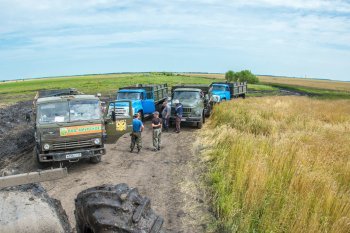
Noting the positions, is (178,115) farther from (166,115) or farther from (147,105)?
(147,105)

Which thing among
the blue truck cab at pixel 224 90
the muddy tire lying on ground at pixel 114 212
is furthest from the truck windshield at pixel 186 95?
the muddy tire lying on ground at pixel 114 212

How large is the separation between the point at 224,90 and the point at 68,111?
20.7m

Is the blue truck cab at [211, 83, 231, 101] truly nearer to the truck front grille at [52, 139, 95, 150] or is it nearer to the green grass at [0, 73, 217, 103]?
the truck front grille at [52, 139, 95, 150]

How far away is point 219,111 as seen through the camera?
899 inches

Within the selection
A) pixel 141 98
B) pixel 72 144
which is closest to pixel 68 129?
pixel 72 144

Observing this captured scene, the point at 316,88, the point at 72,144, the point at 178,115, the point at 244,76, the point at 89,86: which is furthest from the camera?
the point at 244,76

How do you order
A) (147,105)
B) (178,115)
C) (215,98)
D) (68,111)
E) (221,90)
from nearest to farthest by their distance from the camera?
(68,111) < (178,115) < (147,105) < (215,98) < (221,90)

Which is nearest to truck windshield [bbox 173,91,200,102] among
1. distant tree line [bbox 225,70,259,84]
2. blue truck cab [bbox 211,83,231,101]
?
blue truck cab [bbox 211,83,231,101]

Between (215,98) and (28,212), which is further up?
(28,212)

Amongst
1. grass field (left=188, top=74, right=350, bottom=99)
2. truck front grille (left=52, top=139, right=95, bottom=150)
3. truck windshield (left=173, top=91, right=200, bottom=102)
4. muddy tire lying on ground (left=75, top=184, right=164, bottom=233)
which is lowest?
grass field (left=188, top=74, right=350, bottom=99)

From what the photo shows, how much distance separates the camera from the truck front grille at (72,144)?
11805 mm

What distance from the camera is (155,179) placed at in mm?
10922

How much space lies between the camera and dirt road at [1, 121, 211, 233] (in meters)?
8.10

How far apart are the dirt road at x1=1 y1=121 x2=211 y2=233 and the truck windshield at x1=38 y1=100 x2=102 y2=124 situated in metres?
1.75
